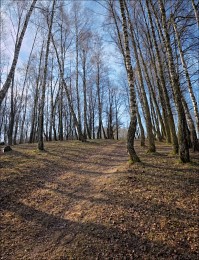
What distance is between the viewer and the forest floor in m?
3.67

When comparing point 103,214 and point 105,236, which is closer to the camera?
point 105,236

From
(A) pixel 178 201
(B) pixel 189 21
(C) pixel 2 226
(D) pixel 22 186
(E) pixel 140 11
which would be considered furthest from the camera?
(E) pixel 140 11

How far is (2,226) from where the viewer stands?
4.63m

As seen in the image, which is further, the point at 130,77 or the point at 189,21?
the point at 189,21

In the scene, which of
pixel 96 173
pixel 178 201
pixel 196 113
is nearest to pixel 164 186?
pixel 178 201

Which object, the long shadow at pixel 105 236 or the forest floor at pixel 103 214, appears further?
the forest floor at pixel 103 214

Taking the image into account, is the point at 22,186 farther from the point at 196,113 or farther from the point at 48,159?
the point at 196,113

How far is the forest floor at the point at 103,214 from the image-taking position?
3.67m

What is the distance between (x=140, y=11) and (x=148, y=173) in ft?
40.2

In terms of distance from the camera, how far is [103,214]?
4688mm

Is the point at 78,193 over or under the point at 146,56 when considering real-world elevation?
under

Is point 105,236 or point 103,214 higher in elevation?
point 103,214

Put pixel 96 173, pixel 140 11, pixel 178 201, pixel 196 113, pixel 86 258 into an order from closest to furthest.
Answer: pixel 86 258 → pixel 178 201 → pixel 96 173 → pixel 196 113 → pixel 140 11

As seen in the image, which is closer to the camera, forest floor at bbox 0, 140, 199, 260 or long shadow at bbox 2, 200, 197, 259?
long shadow at bbox 2, 200, 197, 259
